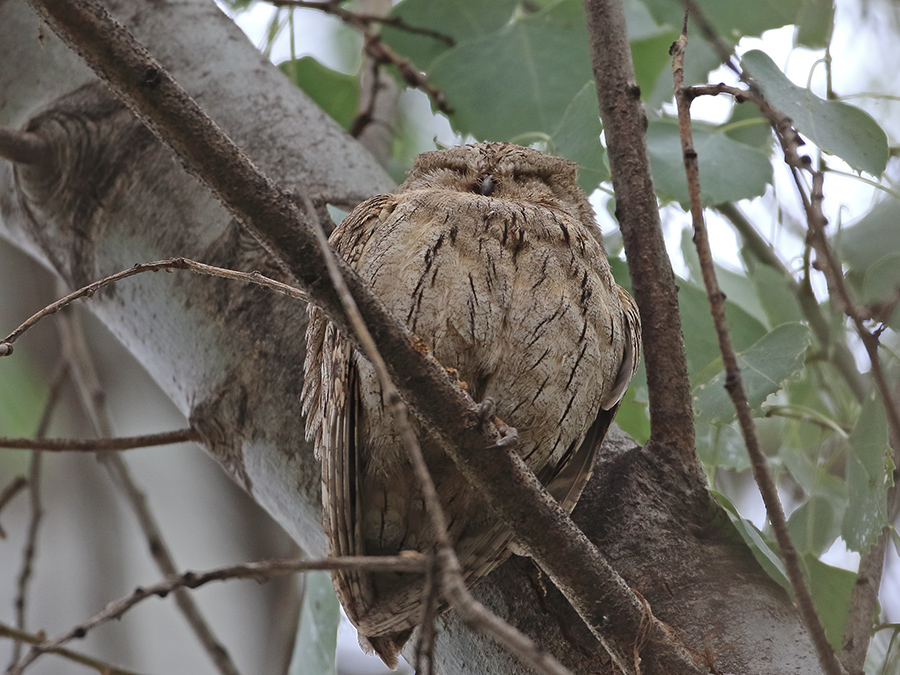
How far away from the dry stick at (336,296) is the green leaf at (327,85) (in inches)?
57.7

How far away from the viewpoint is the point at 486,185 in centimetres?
179

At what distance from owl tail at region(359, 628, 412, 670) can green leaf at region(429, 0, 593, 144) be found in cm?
113

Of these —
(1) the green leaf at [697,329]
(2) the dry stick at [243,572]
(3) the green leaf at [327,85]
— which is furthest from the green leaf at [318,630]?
(3) the green leaf at [327,85]

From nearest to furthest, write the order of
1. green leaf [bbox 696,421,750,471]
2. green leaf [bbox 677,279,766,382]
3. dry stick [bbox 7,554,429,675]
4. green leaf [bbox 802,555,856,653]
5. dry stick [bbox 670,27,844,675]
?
1. dry stick [bbox 7,554,429,675]
2. dry stick [bbox 670,27,844,675]
3. green leaf [bbox 802,555,856,653]
4. green leaf [bbox 696,421,750,471]
5. green leaf [bbox 677,279,766,382]

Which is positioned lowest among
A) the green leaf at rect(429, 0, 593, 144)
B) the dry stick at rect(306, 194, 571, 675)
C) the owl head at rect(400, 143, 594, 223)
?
the dry stick at rect(306, 194, 571, 675)

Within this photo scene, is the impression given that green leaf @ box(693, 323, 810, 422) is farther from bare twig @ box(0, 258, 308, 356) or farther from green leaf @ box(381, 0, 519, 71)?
green leaf @ box(381, 0, 519, 71)

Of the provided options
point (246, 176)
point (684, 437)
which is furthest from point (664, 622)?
point (246, 176)

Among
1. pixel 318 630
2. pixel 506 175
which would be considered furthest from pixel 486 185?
pixel 318 630

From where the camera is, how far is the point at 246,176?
947 millimetres

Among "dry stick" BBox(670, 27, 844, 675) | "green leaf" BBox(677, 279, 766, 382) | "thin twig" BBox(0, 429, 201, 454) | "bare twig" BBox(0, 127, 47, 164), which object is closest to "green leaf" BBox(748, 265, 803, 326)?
"green leaf" BBox(677, 279, 766, 382)

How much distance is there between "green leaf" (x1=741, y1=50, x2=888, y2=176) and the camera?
4.68ft

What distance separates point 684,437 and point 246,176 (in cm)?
83

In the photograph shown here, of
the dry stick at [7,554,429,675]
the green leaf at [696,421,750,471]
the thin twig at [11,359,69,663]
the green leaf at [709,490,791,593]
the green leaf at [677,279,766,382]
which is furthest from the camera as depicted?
the thin twig at [11,359,69,663]

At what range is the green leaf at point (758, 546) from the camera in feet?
4.34
